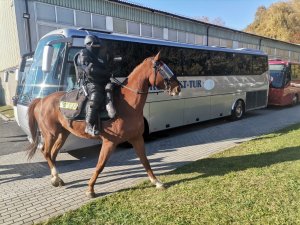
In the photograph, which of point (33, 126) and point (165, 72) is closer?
point (165, 72)

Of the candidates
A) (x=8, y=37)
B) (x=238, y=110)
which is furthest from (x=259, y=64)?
(x=8, y=37)

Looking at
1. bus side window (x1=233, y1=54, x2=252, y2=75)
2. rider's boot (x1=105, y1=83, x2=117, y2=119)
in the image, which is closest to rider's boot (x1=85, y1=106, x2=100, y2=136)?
rider's boot (x1=105, y1=83, x2=117, y2=119)

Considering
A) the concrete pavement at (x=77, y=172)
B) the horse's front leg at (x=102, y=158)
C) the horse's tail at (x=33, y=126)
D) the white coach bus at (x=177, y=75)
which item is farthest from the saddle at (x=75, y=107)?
the concrete pavement at (x=77, y=172)

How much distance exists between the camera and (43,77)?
6.62 metres

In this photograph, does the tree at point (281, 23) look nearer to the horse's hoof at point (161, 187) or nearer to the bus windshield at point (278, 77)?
the bus windshield at point (278, 77)

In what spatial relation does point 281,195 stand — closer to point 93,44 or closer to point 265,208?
point 265,208

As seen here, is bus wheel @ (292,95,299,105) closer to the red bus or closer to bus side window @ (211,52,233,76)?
the red bus

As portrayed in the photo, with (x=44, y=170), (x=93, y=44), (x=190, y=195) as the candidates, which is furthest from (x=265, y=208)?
(x=44, y=170)

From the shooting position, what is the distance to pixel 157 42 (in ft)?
29.5

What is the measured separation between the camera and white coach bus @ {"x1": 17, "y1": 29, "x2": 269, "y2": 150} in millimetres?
6570

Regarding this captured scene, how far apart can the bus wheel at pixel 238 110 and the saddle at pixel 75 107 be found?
916cm

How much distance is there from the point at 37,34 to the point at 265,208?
16406 millimetres

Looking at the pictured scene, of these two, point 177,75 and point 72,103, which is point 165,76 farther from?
point 177,75

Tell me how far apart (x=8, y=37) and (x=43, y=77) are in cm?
1680
